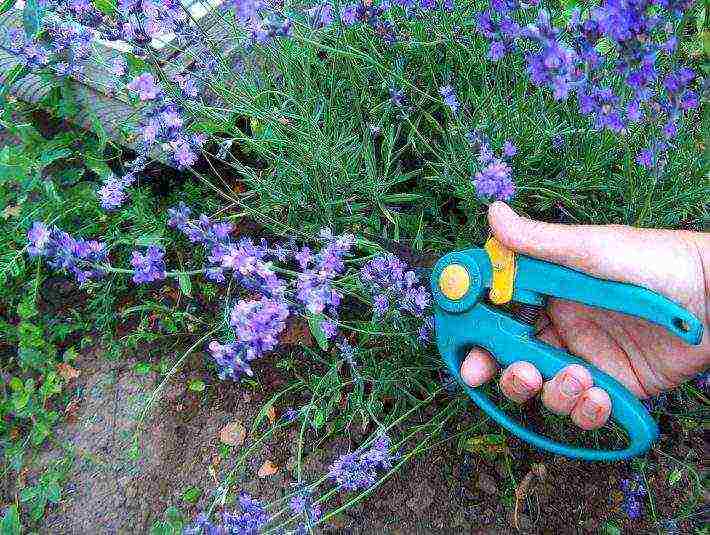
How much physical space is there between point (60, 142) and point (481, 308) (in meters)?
1.73

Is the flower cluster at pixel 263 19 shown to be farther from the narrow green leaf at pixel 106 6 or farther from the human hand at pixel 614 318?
the human hand at pixel 614 318

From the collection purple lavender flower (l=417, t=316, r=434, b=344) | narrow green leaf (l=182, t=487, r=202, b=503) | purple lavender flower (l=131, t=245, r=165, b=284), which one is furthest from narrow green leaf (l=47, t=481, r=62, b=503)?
purple lavender flower (l=417, t=316, r=434, b=344)

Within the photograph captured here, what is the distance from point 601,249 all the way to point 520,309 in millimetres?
259

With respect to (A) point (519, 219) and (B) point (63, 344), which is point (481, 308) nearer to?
(A) point (519, 219)

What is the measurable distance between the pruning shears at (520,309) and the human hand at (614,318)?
31mm

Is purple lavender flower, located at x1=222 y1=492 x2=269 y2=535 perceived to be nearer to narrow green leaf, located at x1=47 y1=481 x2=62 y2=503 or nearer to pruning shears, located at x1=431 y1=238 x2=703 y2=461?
pruning shears, located at x1=431 y1=238 x2=703 y2=461

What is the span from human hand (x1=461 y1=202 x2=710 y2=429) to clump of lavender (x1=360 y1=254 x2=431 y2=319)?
6.9 inches

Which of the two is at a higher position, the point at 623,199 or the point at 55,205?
the point at 55,205

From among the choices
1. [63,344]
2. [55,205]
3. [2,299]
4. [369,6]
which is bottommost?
[63,344]

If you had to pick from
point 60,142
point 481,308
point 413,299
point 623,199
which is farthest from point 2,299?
point 623,199

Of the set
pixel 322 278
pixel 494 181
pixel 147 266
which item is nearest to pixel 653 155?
pixel 494 181

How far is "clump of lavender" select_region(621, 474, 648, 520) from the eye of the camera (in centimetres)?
175

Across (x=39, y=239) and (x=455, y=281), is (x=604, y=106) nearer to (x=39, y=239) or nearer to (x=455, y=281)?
(x=455, y=281)

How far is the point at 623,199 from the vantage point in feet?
6.29
